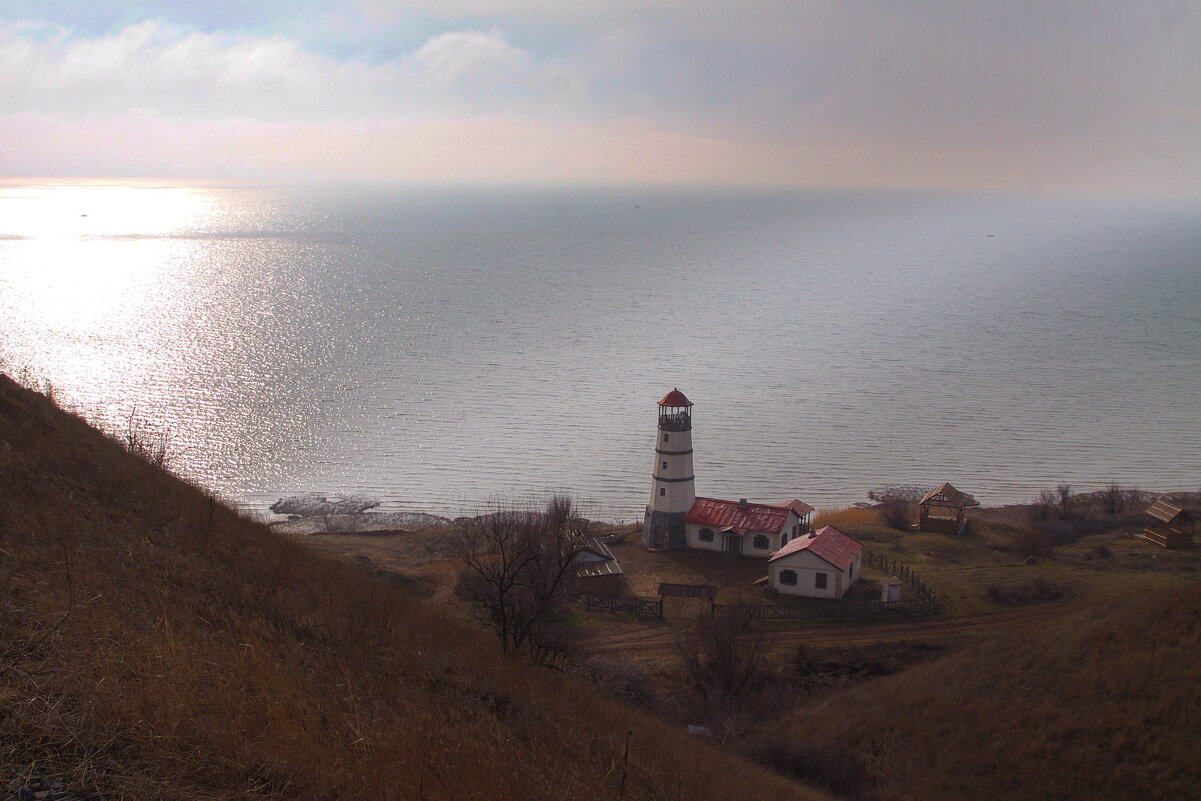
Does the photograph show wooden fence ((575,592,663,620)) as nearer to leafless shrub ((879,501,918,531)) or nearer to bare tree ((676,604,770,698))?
bare tree ((676,604,770,698))

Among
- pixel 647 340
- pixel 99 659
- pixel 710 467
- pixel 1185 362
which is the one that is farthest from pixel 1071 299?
pixel 99 659

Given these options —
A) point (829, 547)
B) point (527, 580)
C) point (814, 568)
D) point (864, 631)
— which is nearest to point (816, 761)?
point (527, 580)

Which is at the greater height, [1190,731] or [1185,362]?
[1185,362]

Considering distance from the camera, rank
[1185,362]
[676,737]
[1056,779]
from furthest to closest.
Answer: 1. [1185,362]
2. [1056,779]
3. [676,737]

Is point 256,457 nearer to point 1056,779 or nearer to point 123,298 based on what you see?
point 1056,779

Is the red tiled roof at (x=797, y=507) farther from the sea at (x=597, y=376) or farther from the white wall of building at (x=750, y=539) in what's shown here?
the sea at (x=597, y=376)

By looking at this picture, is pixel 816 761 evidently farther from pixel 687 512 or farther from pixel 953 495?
pixel 953 495

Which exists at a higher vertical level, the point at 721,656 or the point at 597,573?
the point at 597,573
